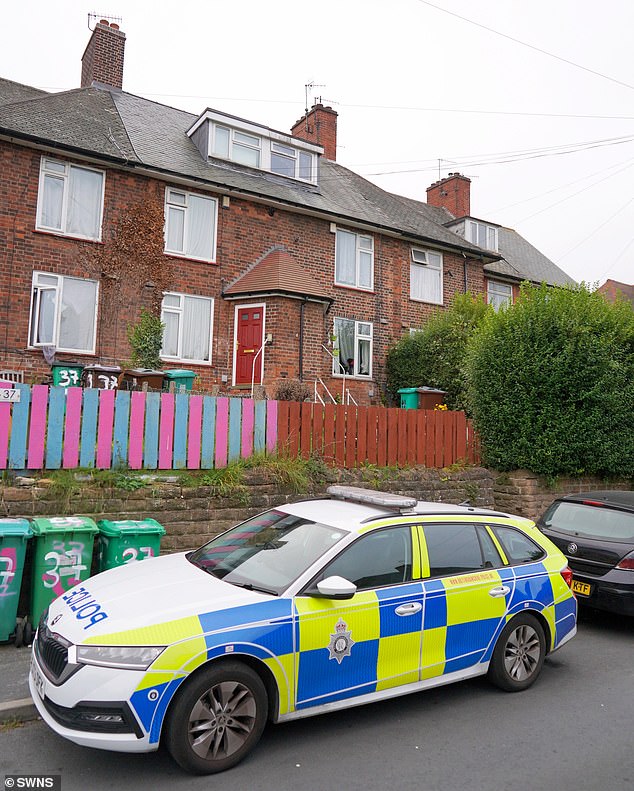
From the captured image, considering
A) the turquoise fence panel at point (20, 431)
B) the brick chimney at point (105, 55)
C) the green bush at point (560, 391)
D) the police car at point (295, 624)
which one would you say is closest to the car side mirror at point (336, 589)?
the police car at point (295, 624)

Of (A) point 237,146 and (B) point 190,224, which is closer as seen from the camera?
(B) point 190,224

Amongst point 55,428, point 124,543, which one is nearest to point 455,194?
point 55,428

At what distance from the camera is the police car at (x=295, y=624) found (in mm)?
3461

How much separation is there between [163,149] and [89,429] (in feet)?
37.2

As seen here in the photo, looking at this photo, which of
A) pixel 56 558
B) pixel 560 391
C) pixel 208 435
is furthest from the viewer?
pixel 560 391

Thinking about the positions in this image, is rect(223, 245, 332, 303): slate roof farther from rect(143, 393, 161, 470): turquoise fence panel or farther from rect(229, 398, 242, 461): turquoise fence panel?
rect(143, 393, 161, 470): turquoise fence panel

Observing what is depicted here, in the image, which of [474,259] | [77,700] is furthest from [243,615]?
[474,259]

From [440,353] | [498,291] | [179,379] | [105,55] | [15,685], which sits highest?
[105,55]

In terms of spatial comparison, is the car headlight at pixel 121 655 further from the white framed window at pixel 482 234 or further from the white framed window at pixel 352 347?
the white framed window at pixel 482 234

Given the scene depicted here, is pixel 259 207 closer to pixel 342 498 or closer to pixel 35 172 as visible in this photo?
pixel 35 172

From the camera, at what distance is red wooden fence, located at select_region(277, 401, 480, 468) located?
9.24 m

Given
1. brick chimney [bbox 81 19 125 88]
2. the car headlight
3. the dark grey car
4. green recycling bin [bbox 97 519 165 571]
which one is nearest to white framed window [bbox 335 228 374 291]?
brick chimney [bbox 81 19 125 88]

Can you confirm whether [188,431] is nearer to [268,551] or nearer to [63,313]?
[268,551]

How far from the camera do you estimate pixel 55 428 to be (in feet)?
23.6
